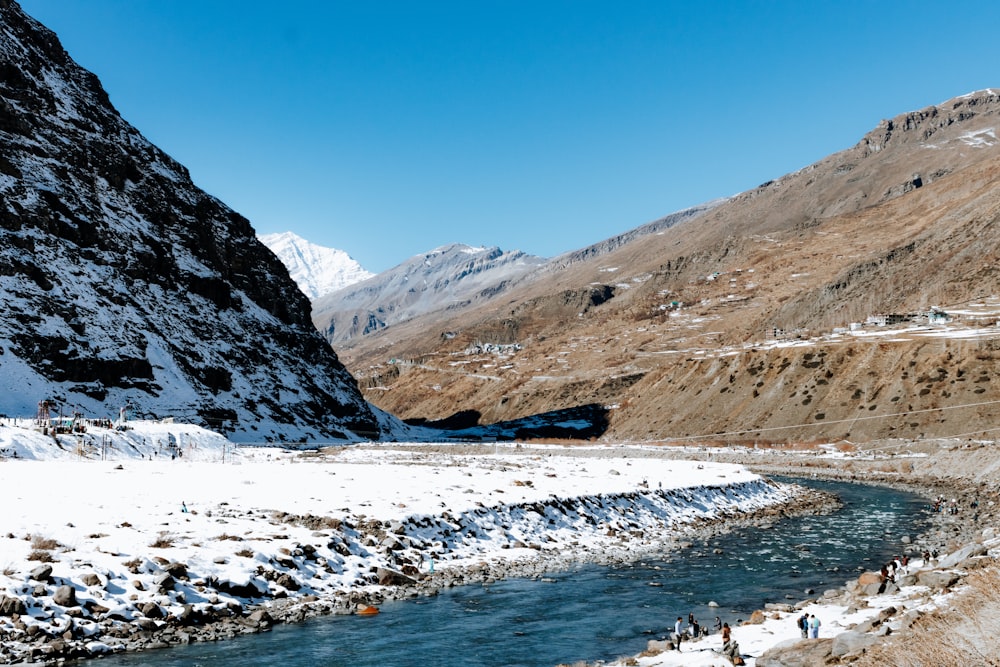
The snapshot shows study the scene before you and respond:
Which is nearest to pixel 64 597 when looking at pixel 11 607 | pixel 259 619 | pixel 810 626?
pixel 11 607

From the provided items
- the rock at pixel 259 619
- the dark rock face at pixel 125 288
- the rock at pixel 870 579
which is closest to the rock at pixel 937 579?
the rock at pixel 870 579

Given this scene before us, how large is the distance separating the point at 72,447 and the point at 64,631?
34395 mm

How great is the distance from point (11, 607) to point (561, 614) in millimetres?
14662

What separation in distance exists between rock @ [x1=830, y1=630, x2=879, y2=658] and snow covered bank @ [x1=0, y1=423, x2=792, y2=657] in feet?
45.7

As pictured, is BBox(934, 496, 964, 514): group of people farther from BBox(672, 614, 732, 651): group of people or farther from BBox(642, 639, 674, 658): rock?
BBox(642, 639, 674, 658): rock

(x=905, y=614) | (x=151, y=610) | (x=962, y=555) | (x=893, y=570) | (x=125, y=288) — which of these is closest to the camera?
(x=905, y=614)

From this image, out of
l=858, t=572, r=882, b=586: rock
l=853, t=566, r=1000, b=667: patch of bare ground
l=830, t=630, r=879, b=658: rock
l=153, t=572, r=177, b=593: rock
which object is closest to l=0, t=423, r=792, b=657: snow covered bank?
l=153, t=572, r=177, b=593: rock

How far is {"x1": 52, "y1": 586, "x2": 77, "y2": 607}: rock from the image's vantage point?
18312 mm

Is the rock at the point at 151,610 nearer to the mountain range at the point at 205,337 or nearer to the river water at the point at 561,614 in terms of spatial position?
the river water at the point at 561,614

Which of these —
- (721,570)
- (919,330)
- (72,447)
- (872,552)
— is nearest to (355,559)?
(721,570)

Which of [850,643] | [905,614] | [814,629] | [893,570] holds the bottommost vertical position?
[893,570]

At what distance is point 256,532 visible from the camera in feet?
82.8

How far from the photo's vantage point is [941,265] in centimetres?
15938

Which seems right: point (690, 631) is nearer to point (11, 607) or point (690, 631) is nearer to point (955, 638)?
point (955, 638)
